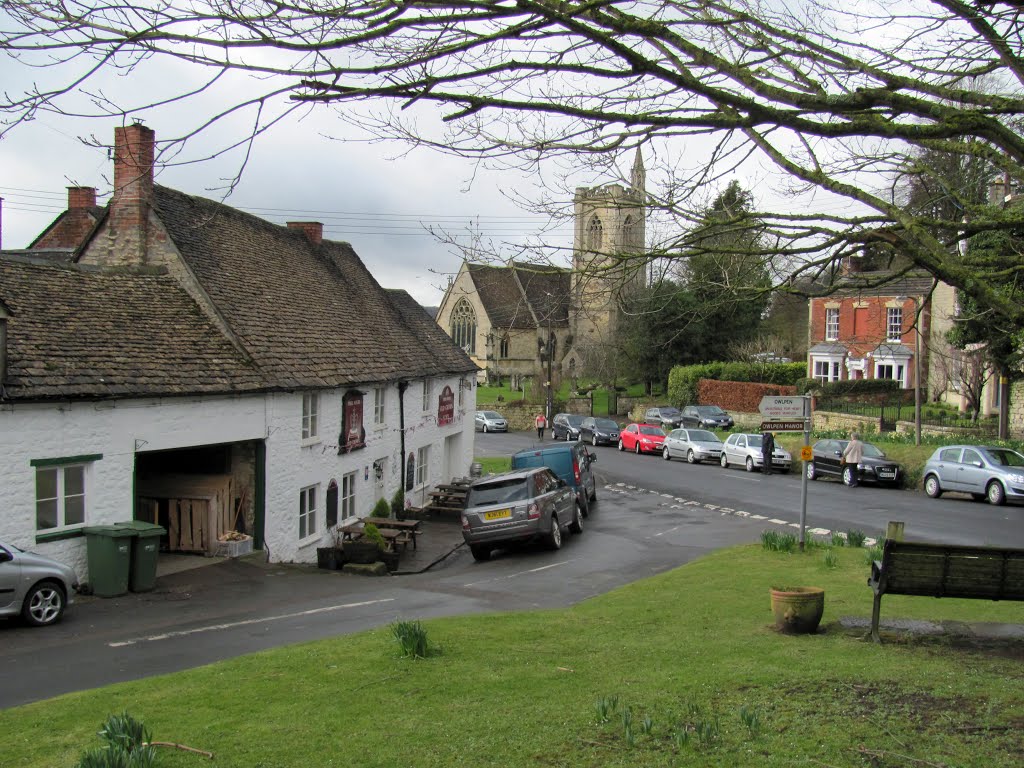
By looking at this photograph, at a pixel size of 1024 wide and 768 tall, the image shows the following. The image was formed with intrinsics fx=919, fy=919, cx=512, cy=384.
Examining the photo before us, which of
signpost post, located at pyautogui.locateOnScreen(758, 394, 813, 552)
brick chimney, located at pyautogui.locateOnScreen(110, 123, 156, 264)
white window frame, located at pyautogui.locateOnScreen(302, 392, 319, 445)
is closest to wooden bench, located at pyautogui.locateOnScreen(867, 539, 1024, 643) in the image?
signpost post, located at pyautogui.locateOnScreen(758, 394, 813, 552)

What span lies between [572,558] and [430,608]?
6463 mm

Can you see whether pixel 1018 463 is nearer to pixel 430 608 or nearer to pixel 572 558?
pixel 572 558

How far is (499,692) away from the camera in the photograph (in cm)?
764

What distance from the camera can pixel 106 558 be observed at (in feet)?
47.6

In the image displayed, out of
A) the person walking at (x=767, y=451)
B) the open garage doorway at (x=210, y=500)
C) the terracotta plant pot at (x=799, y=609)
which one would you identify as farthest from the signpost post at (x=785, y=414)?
the person walking at (x=767, y=451)

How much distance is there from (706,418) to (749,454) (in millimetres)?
16484

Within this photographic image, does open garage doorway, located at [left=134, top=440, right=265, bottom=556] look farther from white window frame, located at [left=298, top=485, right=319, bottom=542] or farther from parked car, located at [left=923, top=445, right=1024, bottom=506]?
parked car, located at [left=923, top=445, right=1024, bottom=506]

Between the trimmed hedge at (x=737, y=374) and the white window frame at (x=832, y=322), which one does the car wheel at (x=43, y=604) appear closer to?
the trimmed hedge at (x=737, y=374)

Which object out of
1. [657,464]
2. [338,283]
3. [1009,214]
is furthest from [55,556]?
[657,464]

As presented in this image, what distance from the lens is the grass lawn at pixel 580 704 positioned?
6.13 meters

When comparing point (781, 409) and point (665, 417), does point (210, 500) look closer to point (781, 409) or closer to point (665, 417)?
point (781, 409)

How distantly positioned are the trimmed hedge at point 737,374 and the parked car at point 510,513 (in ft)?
127

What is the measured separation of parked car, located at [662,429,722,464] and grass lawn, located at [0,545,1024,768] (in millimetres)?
31569

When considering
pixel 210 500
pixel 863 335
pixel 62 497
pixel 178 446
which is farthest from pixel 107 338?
pixel 863 335
